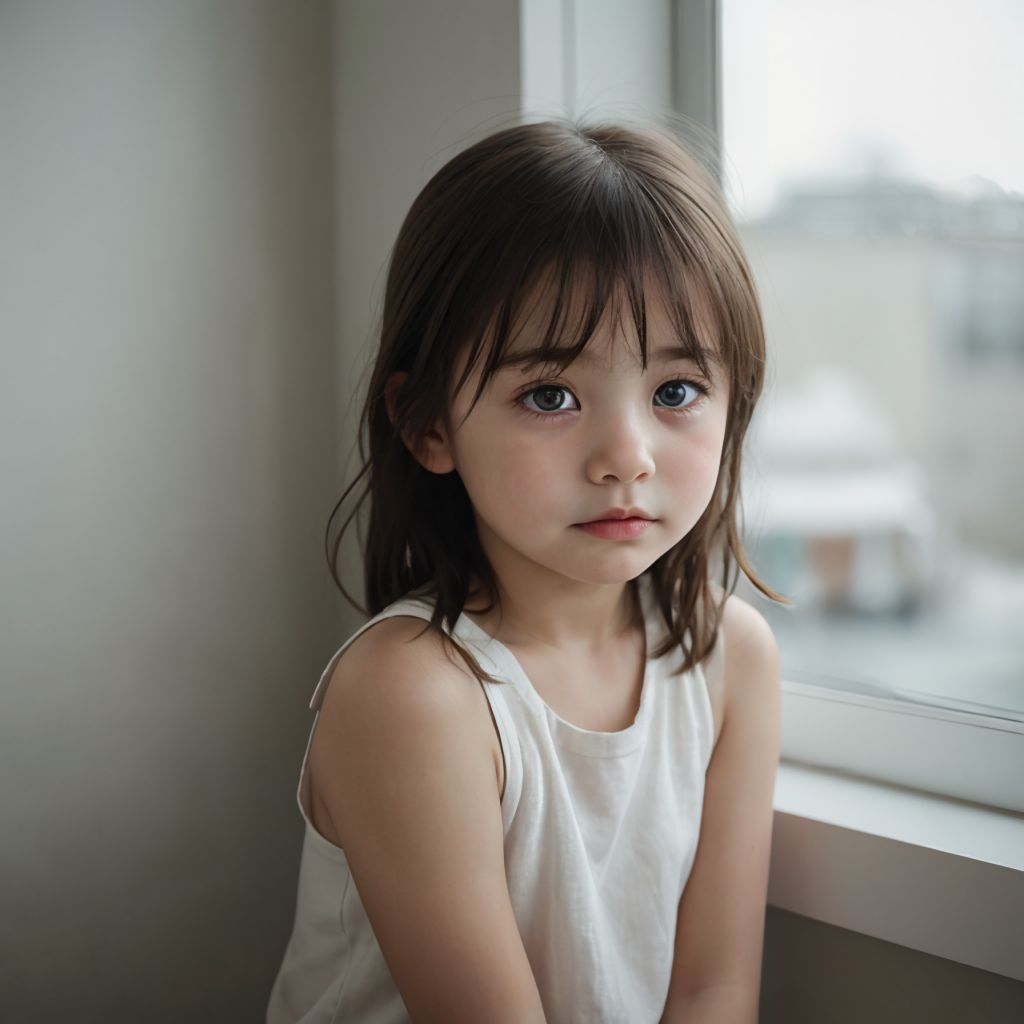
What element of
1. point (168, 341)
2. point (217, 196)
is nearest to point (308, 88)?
point (217, 196)

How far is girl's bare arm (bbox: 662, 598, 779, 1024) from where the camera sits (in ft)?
2.35

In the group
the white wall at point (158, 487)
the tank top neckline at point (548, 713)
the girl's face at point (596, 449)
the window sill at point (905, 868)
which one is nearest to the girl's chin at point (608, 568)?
the girl's face at point (596, 449)

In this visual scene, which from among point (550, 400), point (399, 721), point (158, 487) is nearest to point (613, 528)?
point (550, 400)

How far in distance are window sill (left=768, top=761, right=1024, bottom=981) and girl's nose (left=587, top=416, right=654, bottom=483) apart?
1.25ft

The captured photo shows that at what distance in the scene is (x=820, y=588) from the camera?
0.94m

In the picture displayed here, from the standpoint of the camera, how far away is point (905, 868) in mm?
688

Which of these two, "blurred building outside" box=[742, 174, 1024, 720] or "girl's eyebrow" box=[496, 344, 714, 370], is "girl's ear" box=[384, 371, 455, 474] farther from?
"blurred building outside" box=[742, 174, 1024, 720]

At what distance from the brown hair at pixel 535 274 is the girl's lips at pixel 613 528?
0.12m

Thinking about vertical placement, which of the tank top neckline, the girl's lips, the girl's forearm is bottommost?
the girl's forearm

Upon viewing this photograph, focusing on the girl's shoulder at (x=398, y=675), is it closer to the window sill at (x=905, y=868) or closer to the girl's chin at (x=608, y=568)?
the girl's chin at (x=608, y=568)

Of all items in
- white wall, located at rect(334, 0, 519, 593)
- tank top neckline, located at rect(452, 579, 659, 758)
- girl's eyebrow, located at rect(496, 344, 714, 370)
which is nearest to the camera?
girl's eyebrow, located at rect(496, 344, 714, 370)

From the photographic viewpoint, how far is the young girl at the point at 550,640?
1.96ft

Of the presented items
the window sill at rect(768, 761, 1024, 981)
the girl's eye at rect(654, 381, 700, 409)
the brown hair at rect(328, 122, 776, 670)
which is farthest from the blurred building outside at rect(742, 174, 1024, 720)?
the girl's eye at rect(654, 381, 700, 409)

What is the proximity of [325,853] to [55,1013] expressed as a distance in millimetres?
333
